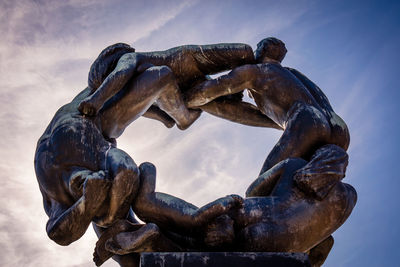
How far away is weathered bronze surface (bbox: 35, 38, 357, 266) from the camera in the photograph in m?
Answer: 4.40

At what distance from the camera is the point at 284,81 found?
5812mm

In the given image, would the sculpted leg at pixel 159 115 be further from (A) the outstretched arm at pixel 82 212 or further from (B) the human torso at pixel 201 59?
(A) the outstretched arm at pixel 82 212

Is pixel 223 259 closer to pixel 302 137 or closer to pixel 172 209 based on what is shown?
pixel 172 209

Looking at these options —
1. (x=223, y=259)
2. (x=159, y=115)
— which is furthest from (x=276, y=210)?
(x=159, y=115)

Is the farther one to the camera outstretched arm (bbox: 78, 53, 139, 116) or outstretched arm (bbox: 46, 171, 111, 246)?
outstretched arm (bbox: 78, 53, 139, 116)

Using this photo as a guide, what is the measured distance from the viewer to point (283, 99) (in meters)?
5.72

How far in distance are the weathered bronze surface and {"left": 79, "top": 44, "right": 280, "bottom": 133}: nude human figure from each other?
0.01 metres

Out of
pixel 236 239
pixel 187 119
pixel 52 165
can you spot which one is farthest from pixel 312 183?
pixel 52 165

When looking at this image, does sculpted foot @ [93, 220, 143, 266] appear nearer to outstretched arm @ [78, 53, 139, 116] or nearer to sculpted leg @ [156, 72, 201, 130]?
outstretched arm @ [78, 53, 139, 116]

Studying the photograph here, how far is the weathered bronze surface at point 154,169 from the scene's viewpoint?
14.4 feet

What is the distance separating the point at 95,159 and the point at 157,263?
4.29ft

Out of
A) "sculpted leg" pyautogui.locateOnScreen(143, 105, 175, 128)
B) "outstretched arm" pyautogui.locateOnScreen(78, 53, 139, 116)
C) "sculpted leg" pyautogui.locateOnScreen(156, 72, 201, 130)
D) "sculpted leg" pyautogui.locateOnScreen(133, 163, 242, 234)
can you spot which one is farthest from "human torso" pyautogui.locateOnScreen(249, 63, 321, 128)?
"sculpted leg" pyautogui.locateOnScreen(133, 163, 242, 234)

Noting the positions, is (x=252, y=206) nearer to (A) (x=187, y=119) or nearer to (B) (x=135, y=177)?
(B) (x=135, y=177)

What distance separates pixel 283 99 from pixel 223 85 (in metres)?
0.74
